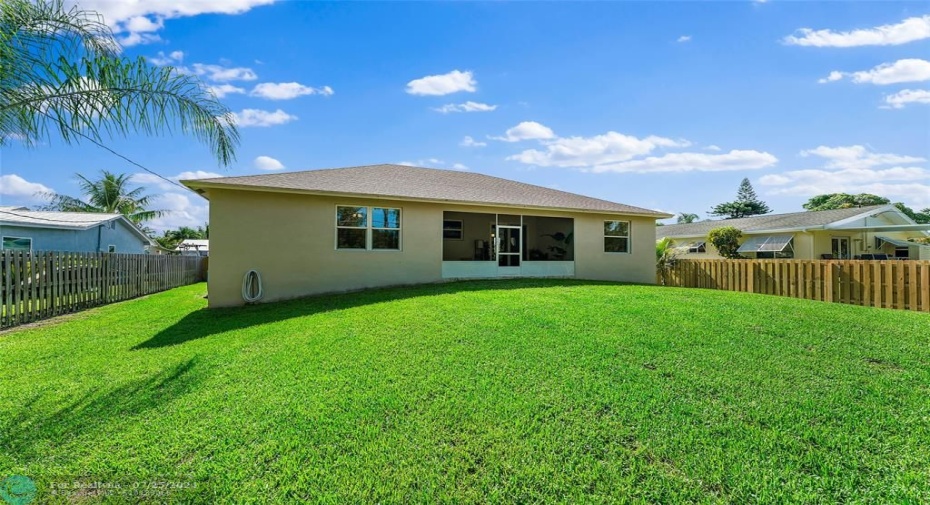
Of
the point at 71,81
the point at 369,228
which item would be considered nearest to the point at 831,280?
the point at 369,228

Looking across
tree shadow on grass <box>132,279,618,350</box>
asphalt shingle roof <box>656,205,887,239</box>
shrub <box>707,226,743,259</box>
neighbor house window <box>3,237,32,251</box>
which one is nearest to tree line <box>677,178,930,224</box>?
asphalt shingle roof <box>656,205,887,239</box>

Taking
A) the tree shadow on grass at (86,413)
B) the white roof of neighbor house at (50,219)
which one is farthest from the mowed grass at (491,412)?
the white roof of neighbor house at (50,219)

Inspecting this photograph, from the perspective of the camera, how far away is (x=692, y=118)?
42.7 ft

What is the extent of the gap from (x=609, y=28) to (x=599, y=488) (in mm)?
10899

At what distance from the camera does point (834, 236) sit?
2083cm

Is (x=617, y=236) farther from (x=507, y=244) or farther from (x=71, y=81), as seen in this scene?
(x=71, y=81)

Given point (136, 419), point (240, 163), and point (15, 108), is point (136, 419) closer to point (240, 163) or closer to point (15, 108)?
point (15, 108)

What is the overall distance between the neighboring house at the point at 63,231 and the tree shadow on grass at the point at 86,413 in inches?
615

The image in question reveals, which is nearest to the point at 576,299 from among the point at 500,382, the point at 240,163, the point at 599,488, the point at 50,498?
the point at 500,382

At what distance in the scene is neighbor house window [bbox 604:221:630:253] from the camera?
14938 millimetres

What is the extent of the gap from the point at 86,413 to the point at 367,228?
26.2ft

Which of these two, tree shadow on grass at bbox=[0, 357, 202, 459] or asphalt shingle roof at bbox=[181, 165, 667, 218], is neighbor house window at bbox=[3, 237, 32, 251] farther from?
tree shadow on grass at bbox=[0, 357, 202, 459]

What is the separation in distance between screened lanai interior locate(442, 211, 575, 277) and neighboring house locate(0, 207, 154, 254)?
15.9m

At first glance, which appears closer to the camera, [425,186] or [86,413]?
[86,413]
